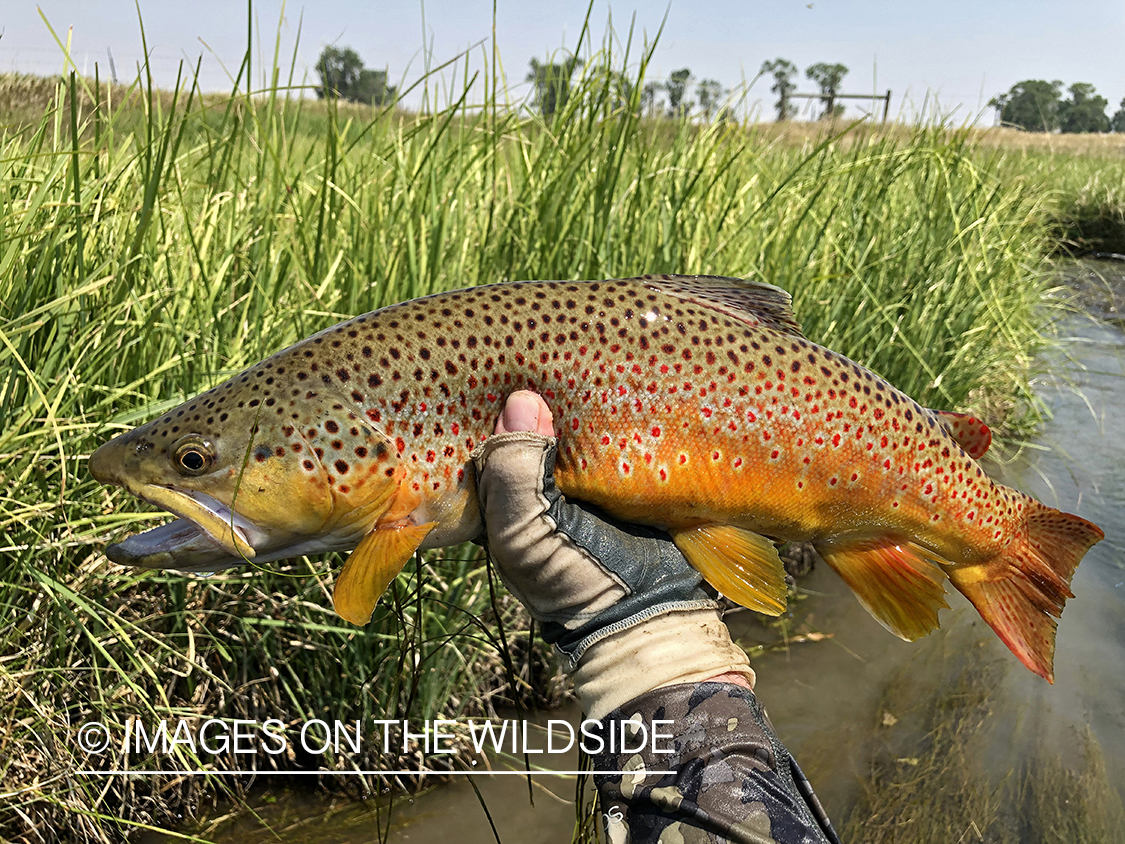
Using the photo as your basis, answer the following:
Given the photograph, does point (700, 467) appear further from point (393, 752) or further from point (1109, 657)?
point (1109, 657)

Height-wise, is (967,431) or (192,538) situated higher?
(967,431)

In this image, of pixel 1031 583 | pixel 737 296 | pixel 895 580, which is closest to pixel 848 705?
pixel 1031 583

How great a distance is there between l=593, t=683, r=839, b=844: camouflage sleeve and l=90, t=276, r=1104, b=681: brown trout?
0.24m

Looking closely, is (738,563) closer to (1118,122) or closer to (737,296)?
(737,296)

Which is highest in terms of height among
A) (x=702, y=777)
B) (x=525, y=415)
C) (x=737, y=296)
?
(x=737, y=296)

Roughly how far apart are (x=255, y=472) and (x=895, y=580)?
138 centimetres

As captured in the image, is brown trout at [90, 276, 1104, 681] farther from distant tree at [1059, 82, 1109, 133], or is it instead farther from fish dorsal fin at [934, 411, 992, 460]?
distant tree at [1059, 82, 1109, 133]

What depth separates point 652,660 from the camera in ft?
5.70

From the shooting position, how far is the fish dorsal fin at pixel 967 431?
1977mm

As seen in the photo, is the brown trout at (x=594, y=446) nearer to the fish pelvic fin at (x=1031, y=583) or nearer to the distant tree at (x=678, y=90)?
the fish pelvic fin at (x=1031, y=583)

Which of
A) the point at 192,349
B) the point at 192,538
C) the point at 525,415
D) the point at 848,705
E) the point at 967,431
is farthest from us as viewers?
the point at 848,705

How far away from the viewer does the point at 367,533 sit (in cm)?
161

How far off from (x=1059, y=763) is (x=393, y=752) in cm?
248

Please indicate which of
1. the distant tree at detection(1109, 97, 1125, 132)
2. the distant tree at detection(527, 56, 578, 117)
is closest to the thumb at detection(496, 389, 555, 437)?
the distant tree at detection(527, 56, 578, 117)
